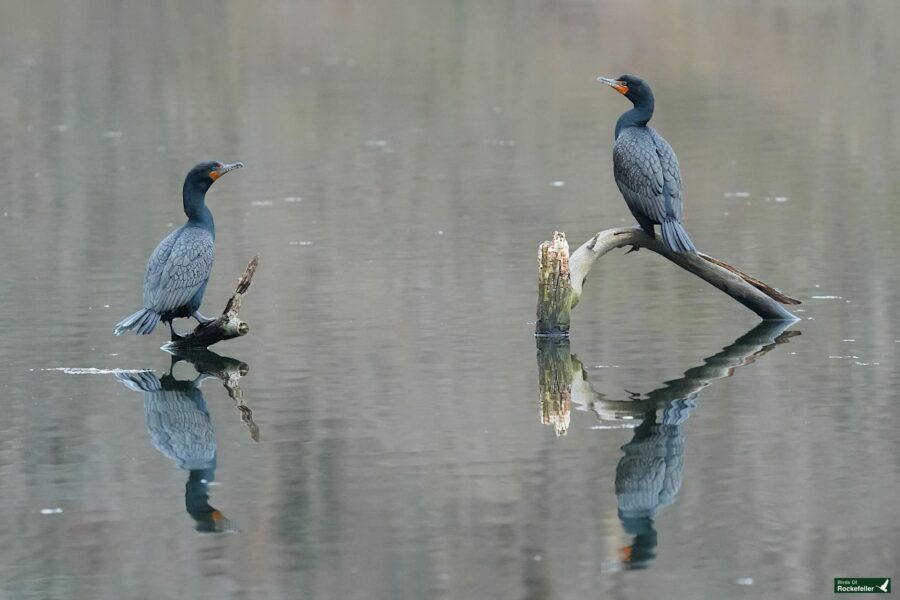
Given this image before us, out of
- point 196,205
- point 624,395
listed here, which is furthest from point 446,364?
point 196,205

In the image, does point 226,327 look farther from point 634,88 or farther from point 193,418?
point 634,88

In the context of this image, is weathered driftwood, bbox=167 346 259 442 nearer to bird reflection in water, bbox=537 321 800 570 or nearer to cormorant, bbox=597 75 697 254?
bird reflection in water, bbox=537 321 800 570

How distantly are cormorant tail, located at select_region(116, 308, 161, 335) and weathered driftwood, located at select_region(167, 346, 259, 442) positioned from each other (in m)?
0.41

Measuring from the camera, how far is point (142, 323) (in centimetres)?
1138

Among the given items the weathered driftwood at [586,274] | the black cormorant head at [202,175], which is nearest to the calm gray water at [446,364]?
the weathered driftwood at [586,274]

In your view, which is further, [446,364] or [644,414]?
[446,364]

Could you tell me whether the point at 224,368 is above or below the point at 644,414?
above

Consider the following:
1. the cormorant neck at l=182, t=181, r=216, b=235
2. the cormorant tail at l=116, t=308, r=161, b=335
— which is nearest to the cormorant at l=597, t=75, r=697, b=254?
the cormorant neck at l=182, t=181, r=216, b=235

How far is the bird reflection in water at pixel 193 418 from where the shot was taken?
8.45 metres

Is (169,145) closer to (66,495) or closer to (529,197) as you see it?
(529,197)

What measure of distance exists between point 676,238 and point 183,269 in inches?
131

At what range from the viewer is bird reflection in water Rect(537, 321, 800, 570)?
26.6ft

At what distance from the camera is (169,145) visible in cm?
2398

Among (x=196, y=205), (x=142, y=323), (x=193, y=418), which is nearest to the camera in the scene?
(x=193, y=418)
